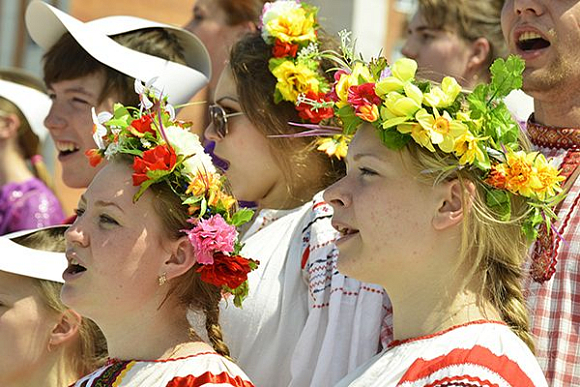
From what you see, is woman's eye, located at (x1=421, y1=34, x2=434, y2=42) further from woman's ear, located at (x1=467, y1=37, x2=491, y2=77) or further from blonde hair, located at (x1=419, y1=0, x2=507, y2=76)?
woman's ear, located at (x1=467, y1=37, x2=491, y2=77)

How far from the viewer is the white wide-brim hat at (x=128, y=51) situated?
4.46 m

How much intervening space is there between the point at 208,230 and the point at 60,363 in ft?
3.17

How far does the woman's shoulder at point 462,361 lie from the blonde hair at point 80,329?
119cm

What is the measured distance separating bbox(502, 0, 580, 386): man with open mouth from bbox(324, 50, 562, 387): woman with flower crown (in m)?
0.24

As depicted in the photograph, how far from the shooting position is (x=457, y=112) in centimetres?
309

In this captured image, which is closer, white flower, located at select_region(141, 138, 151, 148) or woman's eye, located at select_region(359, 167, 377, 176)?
woman's eye, located at select_region(359, 167, 377, 176)

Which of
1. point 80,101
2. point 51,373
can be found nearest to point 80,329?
point 51,373

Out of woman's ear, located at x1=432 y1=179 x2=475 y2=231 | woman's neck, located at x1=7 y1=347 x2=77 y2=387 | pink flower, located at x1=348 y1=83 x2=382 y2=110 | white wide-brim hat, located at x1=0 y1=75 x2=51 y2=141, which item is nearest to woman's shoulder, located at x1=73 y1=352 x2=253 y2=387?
woman's neck, located at x1=7 y1=347 x2=77 y2=387

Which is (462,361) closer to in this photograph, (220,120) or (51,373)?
(220,120)

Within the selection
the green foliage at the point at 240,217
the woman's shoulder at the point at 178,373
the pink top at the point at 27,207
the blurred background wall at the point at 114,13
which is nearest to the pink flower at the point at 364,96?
the green foliage at the point at 240,217

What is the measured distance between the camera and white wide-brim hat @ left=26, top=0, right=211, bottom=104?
4461mm

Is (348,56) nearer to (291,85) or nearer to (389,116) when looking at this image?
(389,116)

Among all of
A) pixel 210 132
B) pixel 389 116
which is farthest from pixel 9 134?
pixel 389 116

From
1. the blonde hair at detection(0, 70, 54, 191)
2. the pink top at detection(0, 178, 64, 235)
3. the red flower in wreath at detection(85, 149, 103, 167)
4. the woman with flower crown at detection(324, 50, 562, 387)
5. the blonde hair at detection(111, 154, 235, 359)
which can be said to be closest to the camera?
the woman with flower crown at detection(324, 50, 562, 387)
